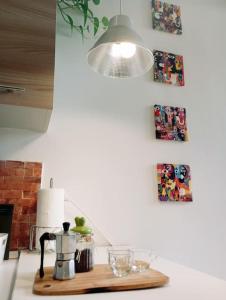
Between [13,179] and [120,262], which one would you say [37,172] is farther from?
[120,262]

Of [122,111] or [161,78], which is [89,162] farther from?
[161,78]

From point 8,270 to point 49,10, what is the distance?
1.03 metres

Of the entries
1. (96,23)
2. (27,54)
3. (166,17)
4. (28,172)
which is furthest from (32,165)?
(166,17)

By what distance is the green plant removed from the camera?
1.67 metres

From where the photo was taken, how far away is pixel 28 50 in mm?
1057

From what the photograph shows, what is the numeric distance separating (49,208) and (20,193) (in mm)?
207

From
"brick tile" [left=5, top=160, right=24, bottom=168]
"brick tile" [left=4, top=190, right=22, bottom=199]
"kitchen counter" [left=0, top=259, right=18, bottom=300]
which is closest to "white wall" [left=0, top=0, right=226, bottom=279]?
"brick tile" [left=5, top=160, right=24, bottom=168]

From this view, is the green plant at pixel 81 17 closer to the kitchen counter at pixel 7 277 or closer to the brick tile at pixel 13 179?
the brick tile at pixel 13 179

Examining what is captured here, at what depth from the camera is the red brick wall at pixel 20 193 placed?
1.34 meters

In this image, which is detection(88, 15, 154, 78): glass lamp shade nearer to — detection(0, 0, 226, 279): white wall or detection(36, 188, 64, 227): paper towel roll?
detection(0, 0, 226, 279): white wall

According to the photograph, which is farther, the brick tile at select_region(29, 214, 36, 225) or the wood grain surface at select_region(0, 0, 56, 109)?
the brick tile at select_region(29, 214, 36, 225)

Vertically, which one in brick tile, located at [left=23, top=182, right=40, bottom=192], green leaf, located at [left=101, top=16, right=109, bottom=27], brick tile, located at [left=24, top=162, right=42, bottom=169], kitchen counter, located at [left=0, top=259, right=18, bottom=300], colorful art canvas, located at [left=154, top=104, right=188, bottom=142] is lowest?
kitchen counter, located at [left=0, top=259, right=18, bottom=300]

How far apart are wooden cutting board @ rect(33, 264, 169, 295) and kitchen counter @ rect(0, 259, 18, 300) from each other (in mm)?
79

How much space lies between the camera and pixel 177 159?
69.7 inches
